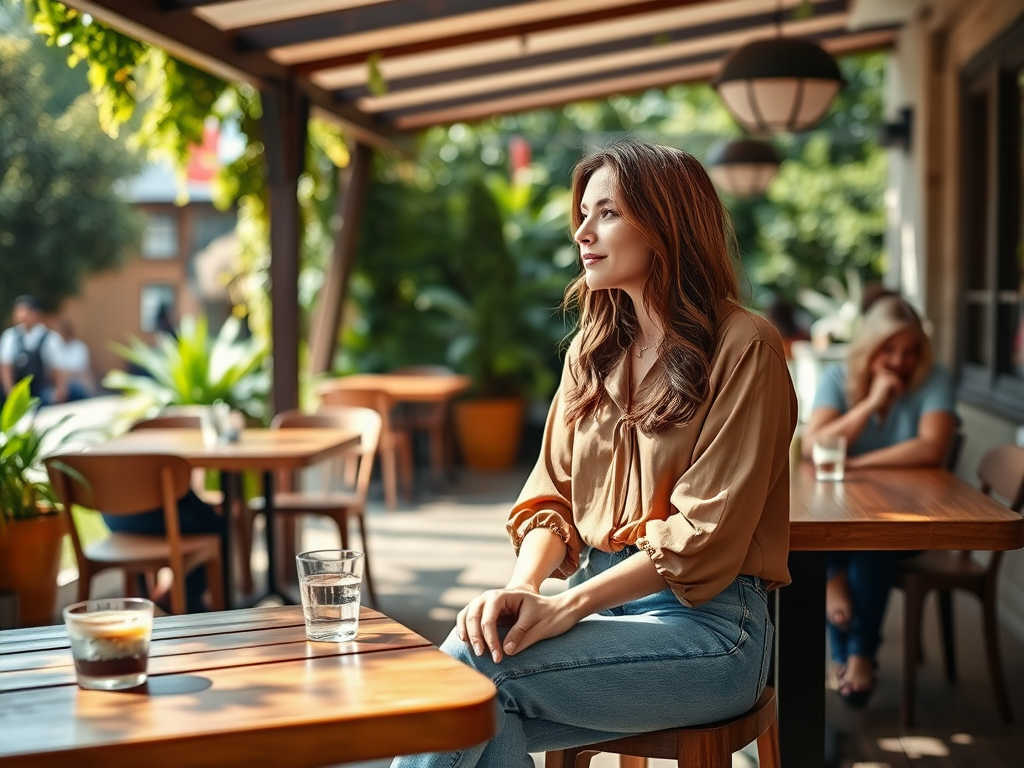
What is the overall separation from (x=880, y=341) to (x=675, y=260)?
1860mm

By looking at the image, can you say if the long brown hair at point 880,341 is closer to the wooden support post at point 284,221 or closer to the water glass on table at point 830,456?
the water glass on table at point 830,456

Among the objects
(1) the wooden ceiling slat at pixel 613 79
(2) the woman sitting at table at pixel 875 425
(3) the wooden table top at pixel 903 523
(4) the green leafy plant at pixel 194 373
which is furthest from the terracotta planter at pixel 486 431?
(3) the wooden table top at pixel 903 523

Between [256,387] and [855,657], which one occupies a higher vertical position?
[256,387]

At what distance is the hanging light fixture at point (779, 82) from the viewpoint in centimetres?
420

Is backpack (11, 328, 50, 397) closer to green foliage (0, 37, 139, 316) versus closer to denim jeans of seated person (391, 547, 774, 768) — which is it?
green foliage (0, 37, 139, 316)

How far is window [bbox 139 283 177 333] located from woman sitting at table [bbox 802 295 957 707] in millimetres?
4252

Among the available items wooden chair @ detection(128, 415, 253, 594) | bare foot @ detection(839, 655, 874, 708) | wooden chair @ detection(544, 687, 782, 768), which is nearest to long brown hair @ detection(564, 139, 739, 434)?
wooden chair @ detection(544, 687, 782, 768)

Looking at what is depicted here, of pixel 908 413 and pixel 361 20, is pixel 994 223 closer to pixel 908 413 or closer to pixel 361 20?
pixel 908 413

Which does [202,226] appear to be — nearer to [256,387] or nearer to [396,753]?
[256,387]

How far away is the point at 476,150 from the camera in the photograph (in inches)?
501

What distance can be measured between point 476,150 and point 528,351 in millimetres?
3749

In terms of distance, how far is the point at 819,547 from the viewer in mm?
2516

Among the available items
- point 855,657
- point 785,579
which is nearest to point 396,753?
point 785,579

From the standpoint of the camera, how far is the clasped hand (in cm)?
181
